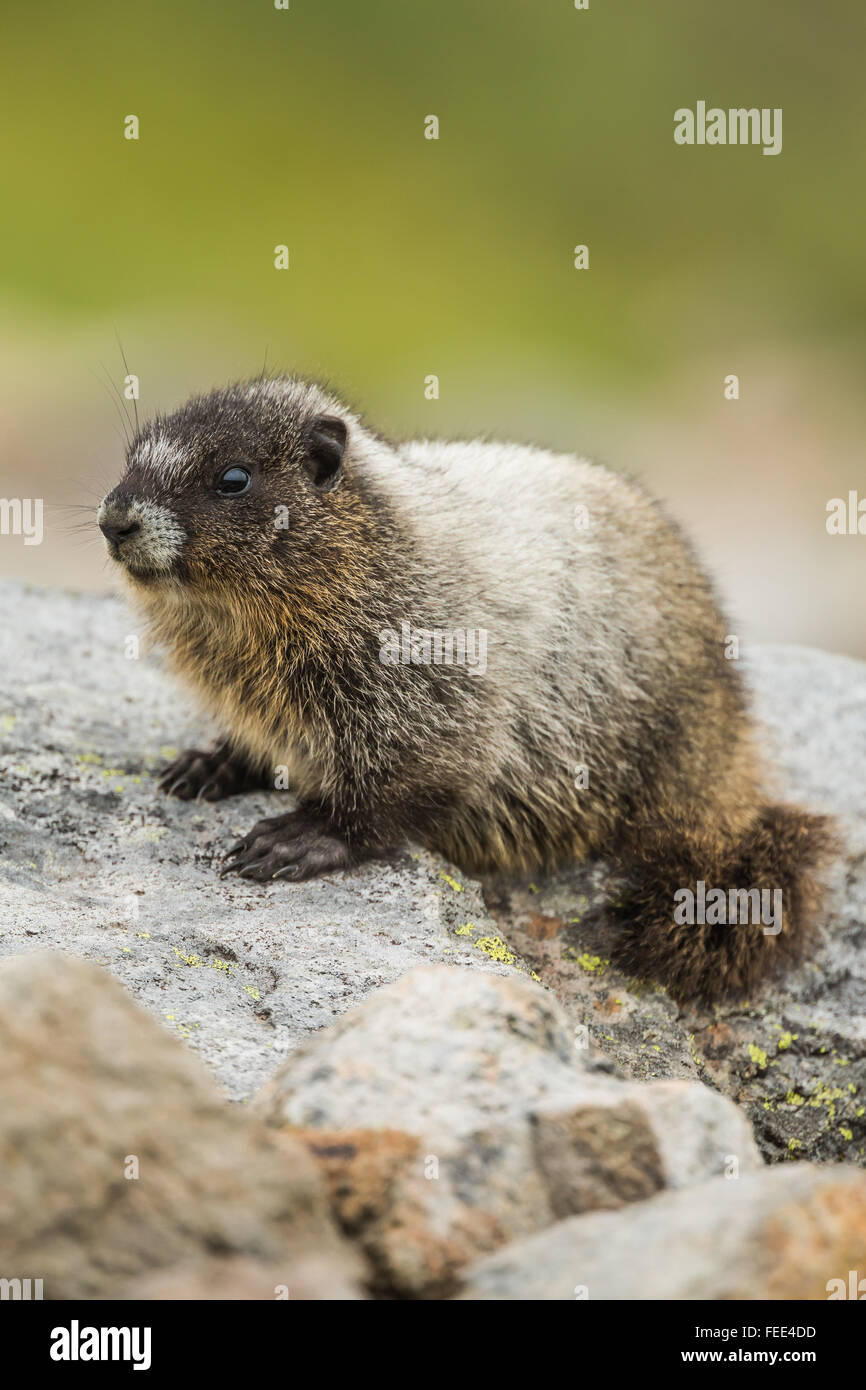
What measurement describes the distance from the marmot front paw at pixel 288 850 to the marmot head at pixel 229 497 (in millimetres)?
1174

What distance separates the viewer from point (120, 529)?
21.4 feet

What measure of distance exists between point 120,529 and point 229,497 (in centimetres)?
54

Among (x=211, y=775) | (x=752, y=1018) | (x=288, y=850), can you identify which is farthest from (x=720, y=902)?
(x=211, y=775)

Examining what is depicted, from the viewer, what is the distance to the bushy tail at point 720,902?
6.79 meters

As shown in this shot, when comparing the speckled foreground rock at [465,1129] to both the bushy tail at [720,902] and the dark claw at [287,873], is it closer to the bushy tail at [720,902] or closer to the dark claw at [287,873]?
the dark claw at [287,873]

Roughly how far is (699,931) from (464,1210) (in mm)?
3958

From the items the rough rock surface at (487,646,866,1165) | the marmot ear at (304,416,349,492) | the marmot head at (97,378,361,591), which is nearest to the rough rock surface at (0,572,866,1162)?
the rough rock surface at (487,646,866,1165)

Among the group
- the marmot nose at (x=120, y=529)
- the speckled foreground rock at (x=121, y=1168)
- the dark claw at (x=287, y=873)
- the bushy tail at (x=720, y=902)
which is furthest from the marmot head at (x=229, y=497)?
the speckled foreground rock at (x=121, y=1168)

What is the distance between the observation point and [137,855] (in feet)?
20.9

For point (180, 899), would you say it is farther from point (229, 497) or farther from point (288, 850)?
point (229, 497)

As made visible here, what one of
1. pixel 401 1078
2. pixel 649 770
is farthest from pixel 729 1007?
pixel 401 1078

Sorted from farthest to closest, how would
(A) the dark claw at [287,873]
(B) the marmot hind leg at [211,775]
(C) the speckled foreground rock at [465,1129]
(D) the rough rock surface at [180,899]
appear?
(B) the marmot hind leg at [211,775] → (A) the dark claw at [287,873] → (D) the rough rock surface at [180,899] → (C) the speckled foreground rock at [465,1129]

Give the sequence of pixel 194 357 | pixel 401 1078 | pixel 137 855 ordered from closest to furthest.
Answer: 1. pixel 401 1078
2. pixel 137 855
3. pixel 194 357
